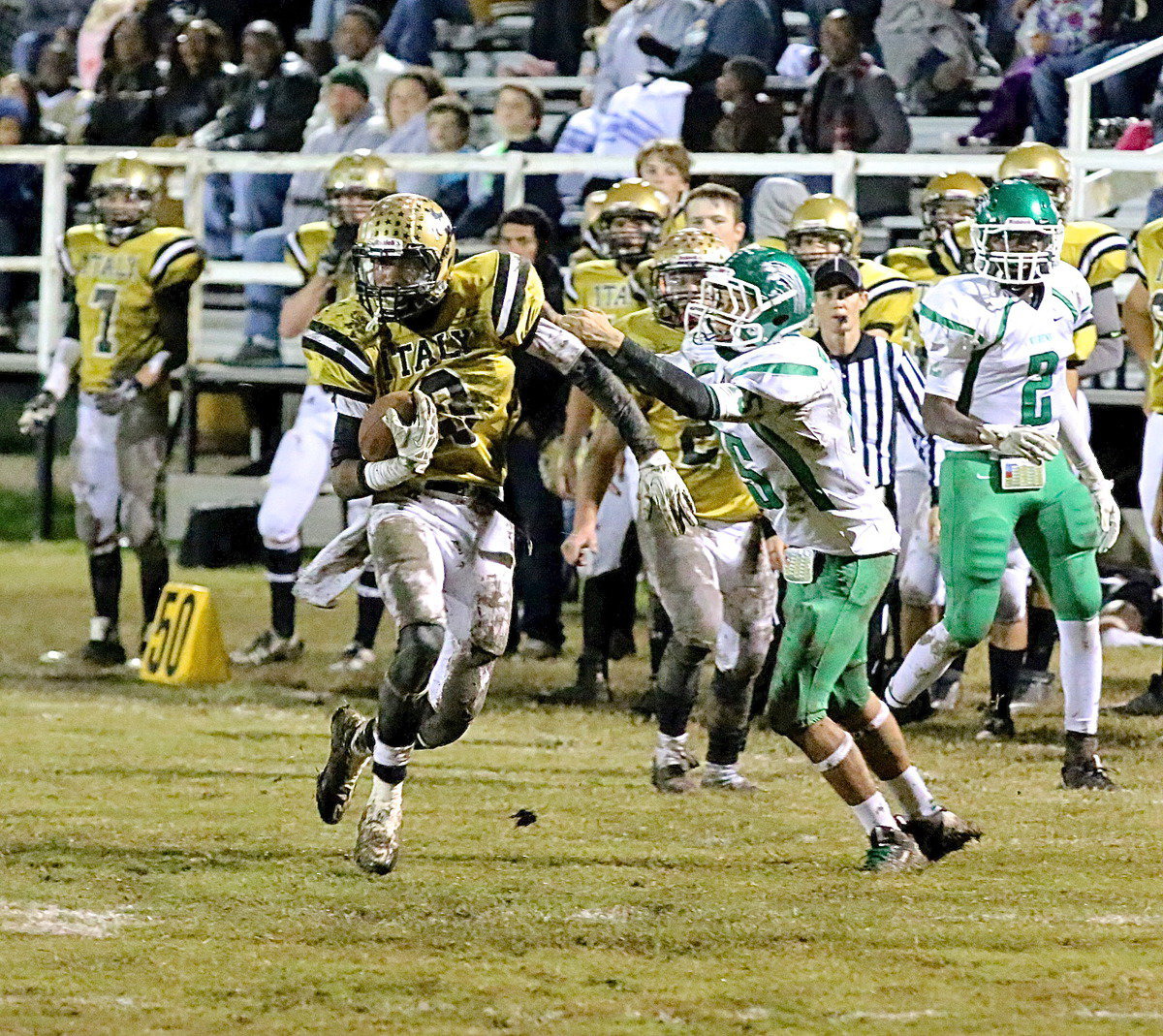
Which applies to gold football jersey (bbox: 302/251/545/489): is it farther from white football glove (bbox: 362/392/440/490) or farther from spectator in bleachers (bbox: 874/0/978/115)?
spectator in bleachers (bbox: 874/0/978/115)

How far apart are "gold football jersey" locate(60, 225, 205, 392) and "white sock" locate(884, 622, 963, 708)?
12.7ft

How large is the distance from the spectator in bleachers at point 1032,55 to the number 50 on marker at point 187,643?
488 cm

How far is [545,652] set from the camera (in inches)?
372

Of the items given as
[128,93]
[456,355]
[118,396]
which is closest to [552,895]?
[456,355]

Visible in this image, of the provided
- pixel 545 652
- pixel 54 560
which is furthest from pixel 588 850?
pixel 54 560

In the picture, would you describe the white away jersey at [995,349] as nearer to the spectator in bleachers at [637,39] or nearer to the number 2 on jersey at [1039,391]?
the number 2 on jersey at [1039,391]

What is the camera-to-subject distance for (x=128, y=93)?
13.7 metres

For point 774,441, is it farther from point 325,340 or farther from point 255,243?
point 255,243

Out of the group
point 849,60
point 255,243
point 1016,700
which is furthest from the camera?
point 255,243

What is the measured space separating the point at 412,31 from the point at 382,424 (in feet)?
29.0

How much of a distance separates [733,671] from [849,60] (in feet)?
16.6

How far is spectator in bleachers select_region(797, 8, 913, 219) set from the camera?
10.8 m

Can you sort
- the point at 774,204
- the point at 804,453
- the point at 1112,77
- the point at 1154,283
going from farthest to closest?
the point at 1112,77 < the point at 774,204 < the point at 1154,283 < the point at 804,453

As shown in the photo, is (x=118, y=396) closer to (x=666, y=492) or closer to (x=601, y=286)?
(x=601, y=286)
